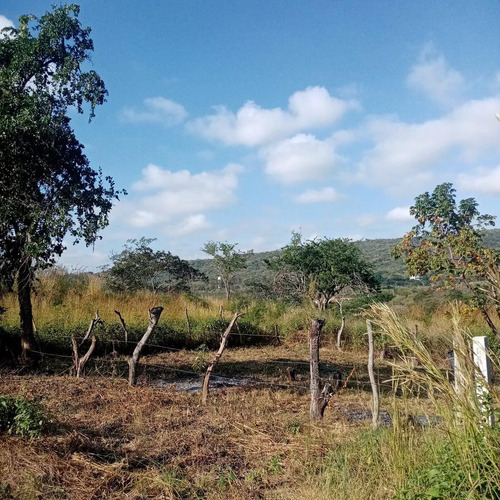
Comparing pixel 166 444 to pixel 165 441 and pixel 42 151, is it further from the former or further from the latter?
pixel 42 151

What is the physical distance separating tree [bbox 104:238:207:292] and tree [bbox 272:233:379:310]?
6715 mm

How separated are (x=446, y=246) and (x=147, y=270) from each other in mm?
18082

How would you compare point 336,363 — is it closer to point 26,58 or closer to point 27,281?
point 27,281

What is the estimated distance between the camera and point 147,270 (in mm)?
25391

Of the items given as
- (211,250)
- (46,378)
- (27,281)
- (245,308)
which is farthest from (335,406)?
(211,250)

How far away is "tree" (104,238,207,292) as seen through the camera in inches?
976

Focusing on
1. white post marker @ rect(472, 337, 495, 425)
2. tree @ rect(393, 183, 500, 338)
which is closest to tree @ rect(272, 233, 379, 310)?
tree @ rect(393, 183, 500, 338)

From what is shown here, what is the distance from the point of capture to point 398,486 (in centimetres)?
344

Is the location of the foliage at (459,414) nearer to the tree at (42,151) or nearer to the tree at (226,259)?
the tree at (42,151)

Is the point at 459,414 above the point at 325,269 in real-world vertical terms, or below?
below

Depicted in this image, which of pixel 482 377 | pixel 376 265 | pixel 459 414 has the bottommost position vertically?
pixel 459 414

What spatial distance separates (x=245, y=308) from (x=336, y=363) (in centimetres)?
617

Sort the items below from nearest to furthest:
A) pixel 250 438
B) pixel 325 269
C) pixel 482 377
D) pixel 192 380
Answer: pixel 482 377 → pixel 250 438 → pixel 192 380 → pixel 325 269

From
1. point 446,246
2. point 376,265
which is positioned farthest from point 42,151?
point 376,265
